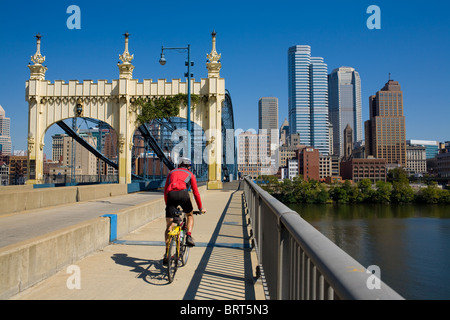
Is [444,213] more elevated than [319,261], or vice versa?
[319,261]

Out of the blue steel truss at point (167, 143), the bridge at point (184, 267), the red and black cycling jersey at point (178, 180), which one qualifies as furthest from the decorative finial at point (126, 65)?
the red and black cycling jersey at point (178, 180)

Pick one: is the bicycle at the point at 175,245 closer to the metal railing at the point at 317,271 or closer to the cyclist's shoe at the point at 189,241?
the cyclist's shoe at the point at 189,241

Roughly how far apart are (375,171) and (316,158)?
106 feet

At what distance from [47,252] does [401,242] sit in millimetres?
57669

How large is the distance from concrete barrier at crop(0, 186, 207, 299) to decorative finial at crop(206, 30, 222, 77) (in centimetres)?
2583

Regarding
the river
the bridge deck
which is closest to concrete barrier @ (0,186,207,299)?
the bridge deck

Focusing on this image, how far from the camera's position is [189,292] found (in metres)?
4.87

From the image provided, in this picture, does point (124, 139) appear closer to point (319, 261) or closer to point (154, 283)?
point (154, 283)

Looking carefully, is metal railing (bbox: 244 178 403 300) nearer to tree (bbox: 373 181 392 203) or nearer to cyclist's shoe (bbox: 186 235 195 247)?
cyclist's shoe (bbox: 186 235 195 247)

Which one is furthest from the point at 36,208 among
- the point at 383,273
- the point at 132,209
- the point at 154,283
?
the point at 383,273

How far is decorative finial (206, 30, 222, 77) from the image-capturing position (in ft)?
107

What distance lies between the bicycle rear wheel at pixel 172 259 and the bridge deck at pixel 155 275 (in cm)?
13

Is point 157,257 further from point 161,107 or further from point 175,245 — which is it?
point 161,107

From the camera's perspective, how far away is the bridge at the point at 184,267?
2.05 metres
